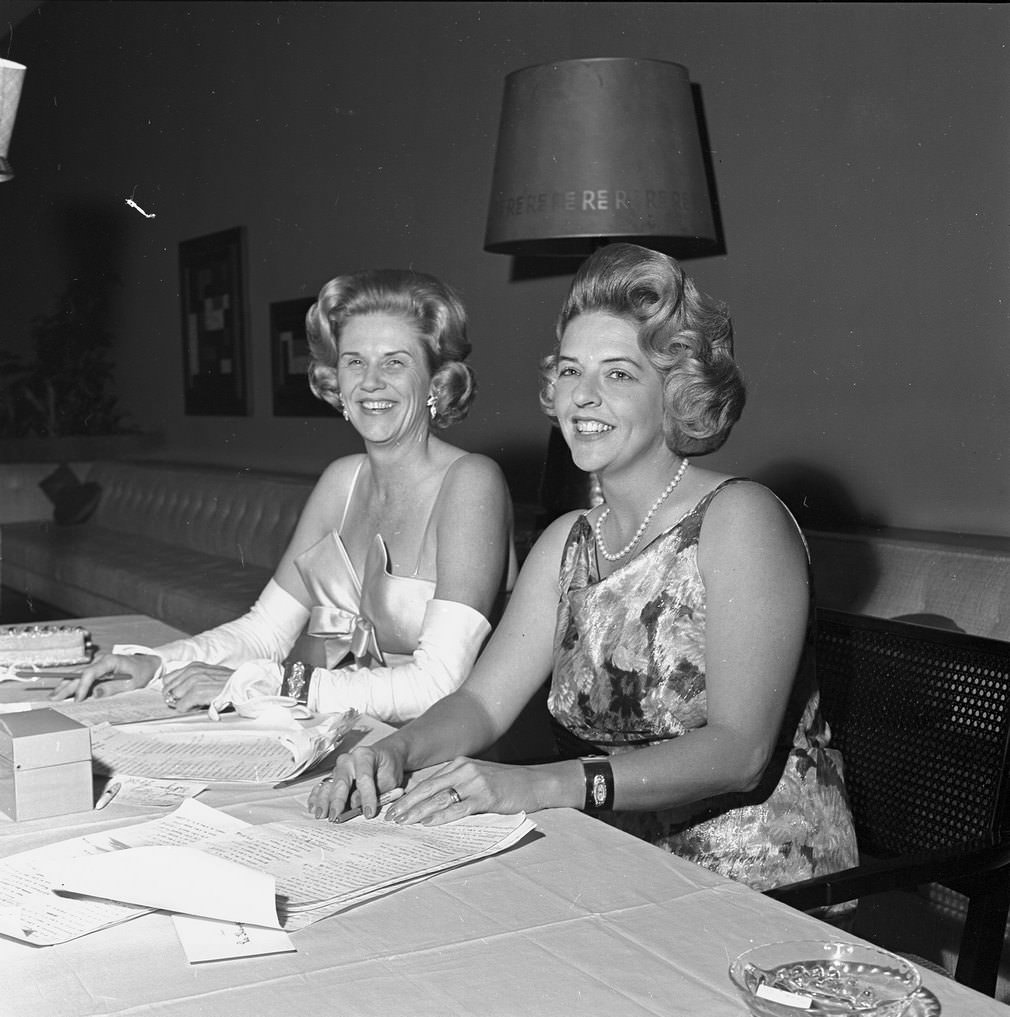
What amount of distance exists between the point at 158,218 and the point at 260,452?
944 mm

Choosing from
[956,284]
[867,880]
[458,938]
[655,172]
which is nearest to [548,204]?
[655,172]

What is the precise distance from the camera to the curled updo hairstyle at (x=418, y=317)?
88.7 inches

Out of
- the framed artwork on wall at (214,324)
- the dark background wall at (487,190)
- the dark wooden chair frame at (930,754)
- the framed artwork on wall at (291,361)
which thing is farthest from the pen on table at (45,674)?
the framed artwork on wall at (214,324)

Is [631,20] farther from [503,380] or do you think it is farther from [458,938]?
[458,938]

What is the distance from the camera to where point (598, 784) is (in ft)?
4.24

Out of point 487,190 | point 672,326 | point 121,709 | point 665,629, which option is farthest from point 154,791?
point 487,190

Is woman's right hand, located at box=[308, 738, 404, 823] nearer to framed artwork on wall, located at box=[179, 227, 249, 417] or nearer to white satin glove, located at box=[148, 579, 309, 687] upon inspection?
white satin glove, located at box=[148, 579, 309, 687]

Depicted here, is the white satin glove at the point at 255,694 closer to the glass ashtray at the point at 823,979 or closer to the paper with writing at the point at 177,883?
the paper with writing at the point at 177,883

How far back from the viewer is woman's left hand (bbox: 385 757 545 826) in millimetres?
1165

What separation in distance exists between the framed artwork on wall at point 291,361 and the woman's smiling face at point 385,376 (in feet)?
6.33

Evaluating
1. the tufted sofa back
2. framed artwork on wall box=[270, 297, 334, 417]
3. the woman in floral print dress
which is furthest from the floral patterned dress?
framed artwork on wall box=[270, 297, 334, 417]

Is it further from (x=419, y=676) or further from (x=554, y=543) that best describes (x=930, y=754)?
(x=419, y=676)

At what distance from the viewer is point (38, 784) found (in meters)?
1.15

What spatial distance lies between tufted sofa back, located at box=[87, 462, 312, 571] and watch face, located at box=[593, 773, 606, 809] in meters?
2.88
